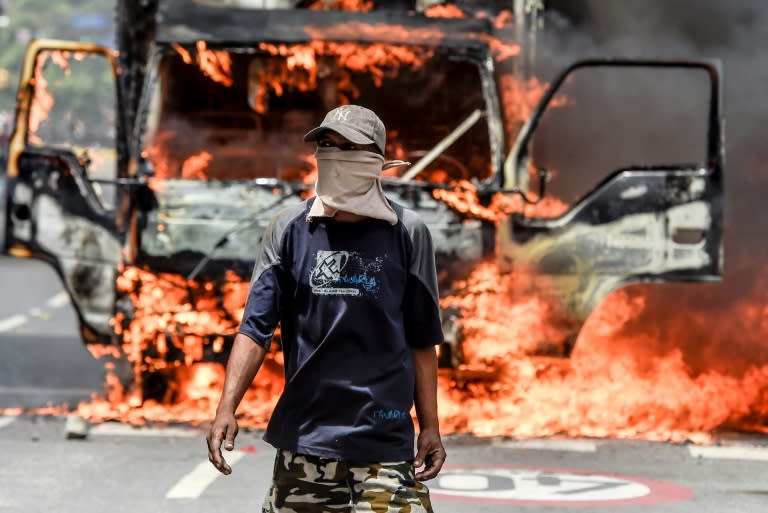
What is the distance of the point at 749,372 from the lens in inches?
474

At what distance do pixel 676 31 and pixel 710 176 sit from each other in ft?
7.52

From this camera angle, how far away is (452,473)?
354 inches

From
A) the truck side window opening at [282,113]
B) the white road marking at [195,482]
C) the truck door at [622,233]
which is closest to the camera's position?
the white road marking at [195,482]

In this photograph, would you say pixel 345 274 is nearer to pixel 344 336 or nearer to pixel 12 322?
pixel 344 336

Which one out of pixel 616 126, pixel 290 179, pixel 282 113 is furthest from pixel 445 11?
pixel 616 126

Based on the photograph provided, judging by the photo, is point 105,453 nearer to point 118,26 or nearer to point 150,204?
point 150,204

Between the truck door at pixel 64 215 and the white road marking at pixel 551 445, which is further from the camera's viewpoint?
the truck door at pixel 64 215

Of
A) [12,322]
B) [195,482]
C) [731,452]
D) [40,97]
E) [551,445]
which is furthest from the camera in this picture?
[12,322]

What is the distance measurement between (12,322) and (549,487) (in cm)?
1179

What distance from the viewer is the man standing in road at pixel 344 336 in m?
4.62

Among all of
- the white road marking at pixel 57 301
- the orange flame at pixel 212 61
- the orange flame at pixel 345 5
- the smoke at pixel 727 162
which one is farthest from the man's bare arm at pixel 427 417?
the white road marking at pixel 57 301

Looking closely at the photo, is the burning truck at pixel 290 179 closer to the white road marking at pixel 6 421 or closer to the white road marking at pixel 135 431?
the white road marking at pixel 135 431

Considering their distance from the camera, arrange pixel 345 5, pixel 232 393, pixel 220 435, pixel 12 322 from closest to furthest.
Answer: pixel 220 435 < pixel 232 393 < pixel 345 5 < pixel 12 322

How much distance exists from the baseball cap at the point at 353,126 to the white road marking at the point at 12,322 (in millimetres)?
13883
